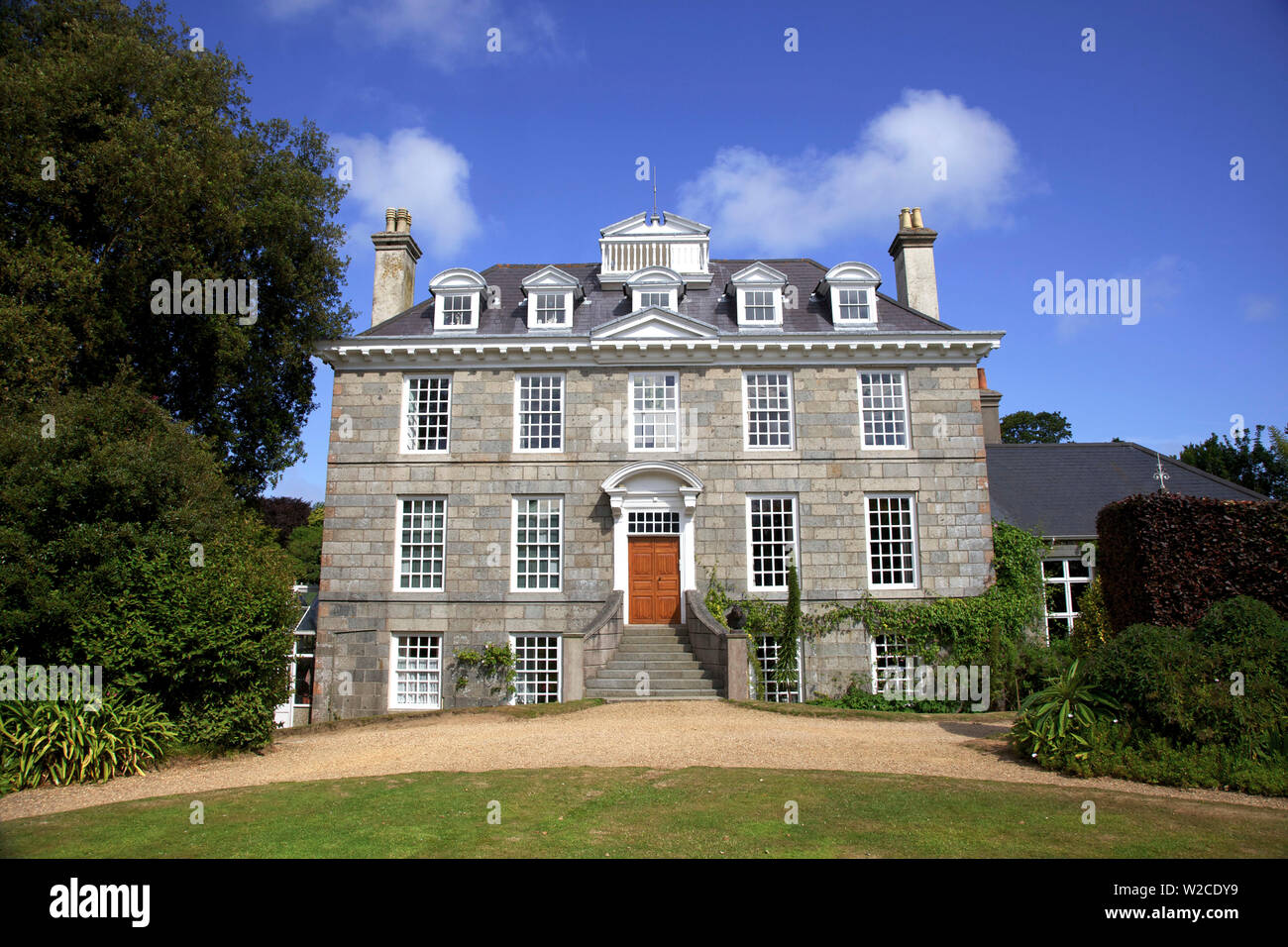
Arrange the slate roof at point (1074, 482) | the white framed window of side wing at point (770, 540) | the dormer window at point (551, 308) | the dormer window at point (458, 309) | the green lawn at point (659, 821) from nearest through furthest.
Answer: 1. the green lawn at point (659, 821)
2. the white framed window of side wing at point (770, 540)
3. the dormer window at point (551, 308)
4. the dormer window at point (458, 309)
5. the slate roof at point (1074, 482)

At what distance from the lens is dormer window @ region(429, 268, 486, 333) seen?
72.8ft

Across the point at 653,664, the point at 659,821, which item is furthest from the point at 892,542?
the point at 659,821

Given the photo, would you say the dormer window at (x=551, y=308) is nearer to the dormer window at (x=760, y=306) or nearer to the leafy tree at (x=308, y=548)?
the dormer window at (x=760, y=306)

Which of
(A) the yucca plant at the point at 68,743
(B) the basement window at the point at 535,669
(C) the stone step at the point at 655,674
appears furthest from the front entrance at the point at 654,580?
(A) the yucca plant at the point at 68,743

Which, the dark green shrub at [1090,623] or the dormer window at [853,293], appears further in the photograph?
the dormer window at [853,293]

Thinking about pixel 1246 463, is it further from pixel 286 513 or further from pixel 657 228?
pixel 286 513

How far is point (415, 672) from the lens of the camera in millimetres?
20266

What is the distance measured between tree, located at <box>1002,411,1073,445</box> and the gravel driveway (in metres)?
51.5

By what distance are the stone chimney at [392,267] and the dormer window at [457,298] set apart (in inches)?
76.5

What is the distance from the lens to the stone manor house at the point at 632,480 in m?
20.3

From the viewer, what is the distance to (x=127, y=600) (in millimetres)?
11539

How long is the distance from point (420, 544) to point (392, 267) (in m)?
8.61

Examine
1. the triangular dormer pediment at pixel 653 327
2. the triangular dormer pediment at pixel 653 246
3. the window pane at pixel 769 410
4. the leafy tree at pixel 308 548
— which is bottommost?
the leafy tree at pixel 308 548

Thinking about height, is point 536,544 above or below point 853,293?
below
